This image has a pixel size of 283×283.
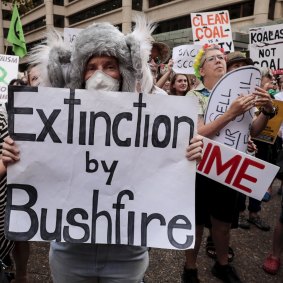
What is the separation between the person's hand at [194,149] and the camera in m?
1.39

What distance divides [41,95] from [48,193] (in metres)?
0.41

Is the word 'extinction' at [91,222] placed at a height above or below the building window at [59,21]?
below

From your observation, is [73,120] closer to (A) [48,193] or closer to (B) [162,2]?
(A) [48,193]

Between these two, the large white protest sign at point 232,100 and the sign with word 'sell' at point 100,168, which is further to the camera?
the large white protest sign at point 232,100

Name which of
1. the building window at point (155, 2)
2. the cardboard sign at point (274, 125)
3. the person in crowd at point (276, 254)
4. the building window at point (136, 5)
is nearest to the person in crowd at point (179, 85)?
the cardboard sign at point (274, 125)

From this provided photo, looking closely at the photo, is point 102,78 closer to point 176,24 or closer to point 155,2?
point 176,24

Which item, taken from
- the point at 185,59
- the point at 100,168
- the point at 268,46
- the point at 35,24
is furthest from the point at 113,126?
the point at 35,24

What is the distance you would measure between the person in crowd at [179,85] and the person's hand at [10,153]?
10.4 ft

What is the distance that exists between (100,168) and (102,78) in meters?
0.39

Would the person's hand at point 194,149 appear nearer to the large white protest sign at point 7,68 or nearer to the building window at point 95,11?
the large white protest sign at point 7,68

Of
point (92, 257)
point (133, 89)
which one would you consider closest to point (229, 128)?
point (133, 89)

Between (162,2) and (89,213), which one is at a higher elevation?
(162,2)

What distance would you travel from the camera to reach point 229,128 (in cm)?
225

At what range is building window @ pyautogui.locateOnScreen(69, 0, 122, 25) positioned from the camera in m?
30.2
